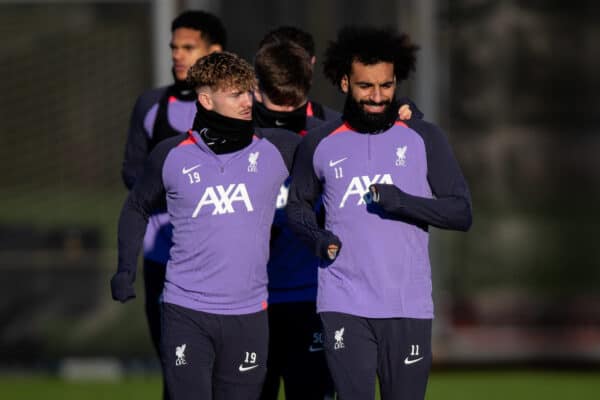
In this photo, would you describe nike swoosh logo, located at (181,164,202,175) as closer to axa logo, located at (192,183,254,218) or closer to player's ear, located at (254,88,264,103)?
axa logo, located at (192,183,254,218)

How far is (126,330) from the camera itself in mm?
9344

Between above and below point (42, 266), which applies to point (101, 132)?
above

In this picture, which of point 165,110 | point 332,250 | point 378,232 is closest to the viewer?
point 332,250

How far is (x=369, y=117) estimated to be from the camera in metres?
4.25

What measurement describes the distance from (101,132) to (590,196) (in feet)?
14.4

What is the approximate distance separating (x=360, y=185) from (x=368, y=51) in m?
0.50

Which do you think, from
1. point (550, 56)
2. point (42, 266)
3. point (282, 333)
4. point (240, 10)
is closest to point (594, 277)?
point (550, 56)

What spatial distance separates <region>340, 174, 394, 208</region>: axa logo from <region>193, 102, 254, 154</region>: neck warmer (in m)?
0.48

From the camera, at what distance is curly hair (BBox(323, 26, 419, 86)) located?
4316 mm

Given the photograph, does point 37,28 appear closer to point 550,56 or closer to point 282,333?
point 550,56

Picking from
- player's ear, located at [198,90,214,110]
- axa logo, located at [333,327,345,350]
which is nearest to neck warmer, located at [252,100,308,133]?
player's ear, located at [198,90,214,110]

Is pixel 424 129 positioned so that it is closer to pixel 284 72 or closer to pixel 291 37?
pixel 284 72

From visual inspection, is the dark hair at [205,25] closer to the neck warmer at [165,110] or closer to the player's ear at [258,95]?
the neck warmer at [165,110]

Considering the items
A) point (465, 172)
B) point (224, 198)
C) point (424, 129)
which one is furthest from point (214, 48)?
point (465, 172)
